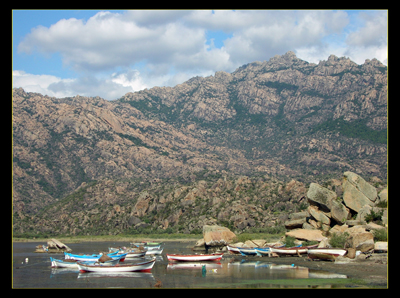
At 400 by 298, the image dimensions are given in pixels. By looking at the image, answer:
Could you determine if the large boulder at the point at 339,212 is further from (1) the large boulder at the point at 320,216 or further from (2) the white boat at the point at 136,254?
(2) the white boat at the point at 136,254

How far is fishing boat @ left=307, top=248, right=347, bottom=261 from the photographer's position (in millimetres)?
46938

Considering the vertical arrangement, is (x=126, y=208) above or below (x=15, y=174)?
below

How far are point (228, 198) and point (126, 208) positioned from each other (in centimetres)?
3518

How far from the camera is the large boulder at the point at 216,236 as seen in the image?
72.3 meters

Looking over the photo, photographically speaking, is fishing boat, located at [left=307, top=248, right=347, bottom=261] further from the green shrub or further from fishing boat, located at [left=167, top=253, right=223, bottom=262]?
fishing boat, located at [left=167, top=253, right=223, bottom=262]

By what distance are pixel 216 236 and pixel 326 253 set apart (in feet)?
89.9

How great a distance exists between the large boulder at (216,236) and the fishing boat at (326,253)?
2393 cm

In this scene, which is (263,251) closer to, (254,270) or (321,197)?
(321,197)
